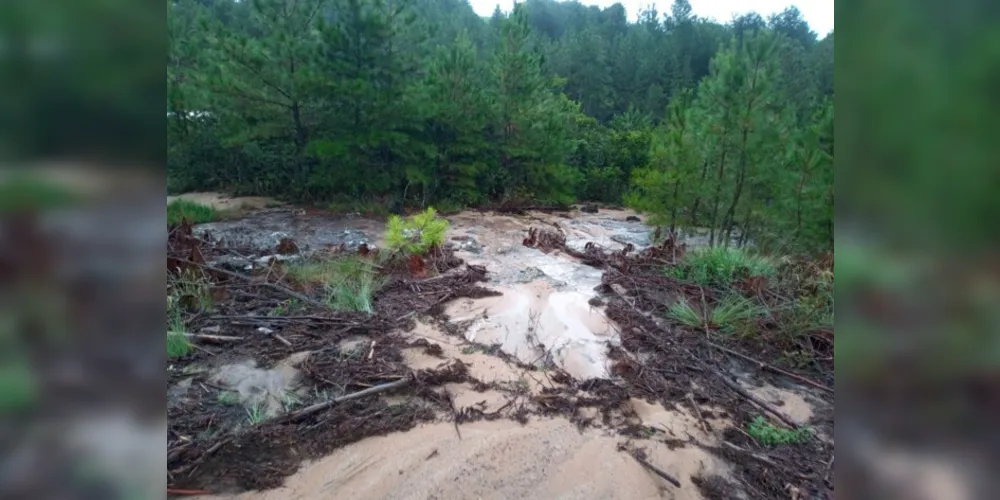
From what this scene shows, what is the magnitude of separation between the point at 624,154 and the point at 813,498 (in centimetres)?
1512

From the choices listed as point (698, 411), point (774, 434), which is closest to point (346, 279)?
point (698, 411)

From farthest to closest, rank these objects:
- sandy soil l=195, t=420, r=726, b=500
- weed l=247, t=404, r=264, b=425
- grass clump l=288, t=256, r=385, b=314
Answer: grass clump l=288, t=256, r=385, b=314
weed l=247, t=404, r=264, b=425
sandy soil l=195, t=420, r=726, b=500

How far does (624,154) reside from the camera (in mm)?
16391

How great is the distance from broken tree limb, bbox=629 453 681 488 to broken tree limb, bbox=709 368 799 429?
858 millimetres

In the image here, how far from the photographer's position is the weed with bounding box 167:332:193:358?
2.97 metres

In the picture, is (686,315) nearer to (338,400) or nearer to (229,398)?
(338,400)

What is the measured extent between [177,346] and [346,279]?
172 centimetres

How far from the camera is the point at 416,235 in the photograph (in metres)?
5.71
